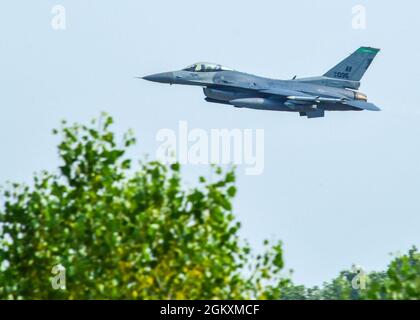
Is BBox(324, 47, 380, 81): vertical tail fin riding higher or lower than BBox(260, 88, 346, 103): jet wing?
higher

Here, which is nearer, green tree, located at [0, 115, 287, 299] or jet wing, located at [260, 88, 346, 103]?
green tree, located at [0, 115, 287, 299]

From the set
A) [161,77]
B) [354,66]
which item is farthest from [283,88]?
[161,77]

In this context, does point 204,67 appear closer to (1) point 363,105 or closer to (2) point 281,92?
(2) point 281,92

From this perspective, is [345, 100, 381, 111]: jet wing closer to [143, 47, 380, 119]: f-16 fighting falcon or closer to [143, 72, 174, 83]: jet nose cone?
[143, 47, 380, 119]: f-16 fighting falcon

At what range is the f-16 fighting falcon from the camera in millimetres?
91688

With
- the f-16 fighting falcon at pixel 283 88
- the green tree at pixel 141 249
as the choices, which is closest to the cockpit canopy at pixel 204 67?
the f-16 fighting falcon at pixel 283 88

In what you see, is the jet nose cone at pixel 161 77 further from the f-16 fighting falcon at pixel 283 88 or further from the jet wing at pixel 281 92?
the jet wing at pixel 281 92

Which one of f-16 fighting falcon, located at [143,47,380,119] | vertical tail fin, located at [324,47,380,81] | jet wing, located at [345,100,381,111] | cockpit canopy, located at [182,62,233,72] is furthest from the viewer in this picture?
vertical tail fin, located at [324,47,380,81]

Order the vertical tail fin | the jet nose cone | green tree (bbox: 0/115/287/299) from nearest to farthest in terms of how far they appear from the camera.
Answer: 1. green tree (bbox: 0/115/287/299)
2. the jet nose cone
3. the vertical tail fin

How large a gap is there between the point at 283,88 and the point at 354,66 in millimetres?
6926

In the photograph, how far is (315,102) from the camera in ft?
308

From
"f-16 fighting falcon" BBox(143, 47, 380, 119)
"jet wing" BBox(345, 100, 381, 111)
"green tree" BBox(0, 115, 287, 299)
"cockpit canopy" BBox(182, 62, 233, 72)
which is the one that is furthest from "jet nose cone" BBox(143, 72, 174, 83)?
"green tree" BBox(0, 115, 287, 299)

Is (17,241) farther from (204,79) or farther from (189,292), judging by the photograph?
(204,79)
